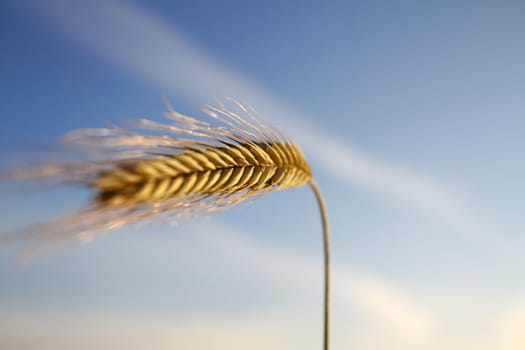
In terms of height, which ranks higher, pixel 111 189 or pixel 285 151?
pixel 285 151

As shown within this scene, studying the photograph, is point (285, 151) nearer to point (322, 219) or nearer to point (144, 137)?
point (322, 219)

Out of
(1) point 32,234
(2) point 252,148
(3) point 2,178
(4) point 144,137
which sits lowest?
(1) point 32,234

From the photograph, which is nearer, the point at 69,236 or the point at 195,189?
the point at 69,236

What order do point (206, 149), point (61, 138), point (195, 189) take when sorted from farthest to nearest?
point (206, 149) → point (195, 189) → point (61, 138)

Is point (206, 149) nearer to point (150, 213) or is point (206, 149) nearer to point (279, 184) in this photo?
point (150, 213)

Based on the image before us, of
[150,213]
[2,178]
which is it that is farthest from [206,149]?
[2,178]

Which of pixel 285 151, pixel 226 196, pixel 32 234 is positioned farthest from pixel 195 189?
pixel 285 151

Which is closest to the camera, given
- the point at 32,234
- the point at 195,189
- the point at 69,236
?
the point at 32,234

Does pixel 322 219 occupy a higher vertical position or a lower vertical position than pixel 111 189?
higher

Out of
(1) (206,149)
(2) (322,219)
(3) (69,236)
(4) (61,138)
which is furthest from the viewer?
(2) (322,219)

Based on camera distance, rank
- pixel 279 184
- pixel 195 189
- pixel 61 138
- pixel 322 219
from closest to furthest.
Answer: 1. pixel 61 138
2. pixel 195 189
3. pixel 279 184
4. pixel 322 219
